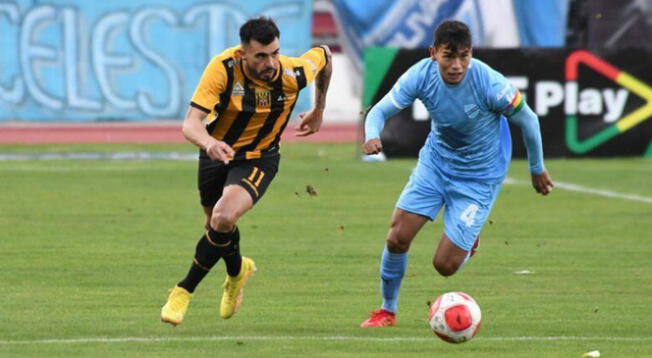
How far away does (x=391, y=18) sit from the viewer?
36.1 metres

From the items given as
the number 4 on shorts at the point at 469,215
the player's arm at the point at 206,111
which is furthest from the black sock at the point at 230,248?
the number 4 on shorts at the point at 469,215

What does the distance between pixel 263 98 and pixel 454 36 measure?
1467 mm

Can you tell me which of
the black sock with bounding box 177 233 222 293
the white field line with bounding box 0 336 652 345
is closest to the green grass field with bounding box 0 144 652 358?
the white field line with bounding box 0 336 652 345

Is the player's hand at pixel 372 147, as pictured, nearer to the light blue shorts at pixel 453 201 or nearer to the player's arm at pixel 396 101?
A: the player's arm at pixel 396 101

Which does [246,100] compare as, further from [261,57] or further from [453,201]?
[453,201]

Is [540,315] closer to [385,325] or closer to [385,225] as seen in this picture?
[385,325]

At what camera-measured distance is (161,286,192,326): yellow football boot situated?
9477 millimetres

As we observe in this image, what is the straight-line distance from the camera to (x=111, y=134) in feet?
99.7

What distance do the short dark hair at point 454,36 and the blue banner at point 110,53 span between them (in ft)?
73.9

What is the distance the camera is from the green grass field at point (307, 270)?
9.34m

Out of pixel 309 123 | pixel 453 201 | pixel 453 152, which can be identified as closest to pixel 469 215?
pixel 453 201

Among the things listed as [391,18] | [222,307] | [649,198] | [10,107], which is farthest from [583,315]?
[391,18]

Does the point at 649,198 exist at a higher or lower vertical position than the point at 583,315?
lower

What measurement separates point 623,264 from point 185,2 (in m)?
21.0
